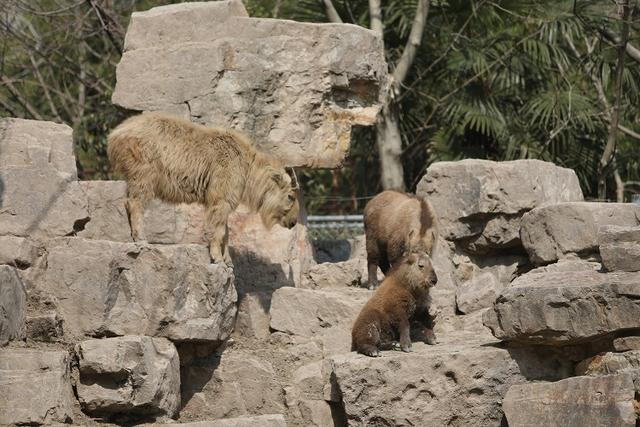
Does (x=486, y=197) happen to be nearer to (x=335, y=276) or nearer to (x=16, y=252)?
(x=335, y=276)

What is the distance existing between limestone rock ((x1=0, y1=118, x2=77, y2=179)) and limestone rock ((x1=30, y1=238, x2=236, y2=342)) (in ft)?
2.52

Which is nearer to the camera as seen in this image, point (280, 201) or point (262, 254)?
point (280, 201)

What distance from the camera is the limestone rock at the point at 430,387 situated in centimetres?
1068

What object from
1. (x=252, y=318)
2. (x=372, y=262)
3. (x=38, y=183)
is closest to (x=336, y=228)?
(x=372, y=262)

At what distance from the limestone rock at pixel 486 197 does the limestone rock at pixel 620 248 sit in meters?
2.24

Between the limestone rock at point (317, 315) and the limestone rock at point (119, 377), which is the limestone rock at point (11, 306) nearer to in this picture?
the limestone rock at point (119, 377)

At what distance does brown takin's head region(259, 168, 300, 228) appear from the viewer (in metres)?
12.3

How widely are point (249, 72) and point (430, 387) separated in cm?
405

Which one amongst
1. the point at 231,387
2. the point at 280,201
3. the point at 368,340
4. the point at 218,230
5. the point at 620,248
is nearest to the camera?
the point at 620,248

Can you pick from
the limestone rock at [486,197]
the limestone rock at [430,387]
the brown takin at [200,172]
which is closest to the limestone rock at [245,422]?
the limestone rock at [430,387]

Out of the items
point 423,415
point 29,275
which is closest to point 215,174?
point 29,275

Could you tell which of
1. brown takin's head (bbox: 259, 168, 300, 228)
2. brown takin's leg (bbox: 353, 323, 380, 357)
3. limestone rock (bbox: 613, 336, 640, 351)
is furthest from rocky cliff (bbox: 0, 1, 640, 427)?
brown takin's head (bbox: 259, 168, 300, 228)

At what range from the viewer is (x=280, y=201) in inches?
486

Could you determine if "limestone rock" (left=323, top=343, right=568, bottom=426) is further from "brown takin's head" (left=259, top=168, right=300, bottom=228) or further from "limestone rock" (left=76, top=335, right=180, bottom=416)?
"brown takin's head" (left=259, top=168, right=300, bottom=228)
